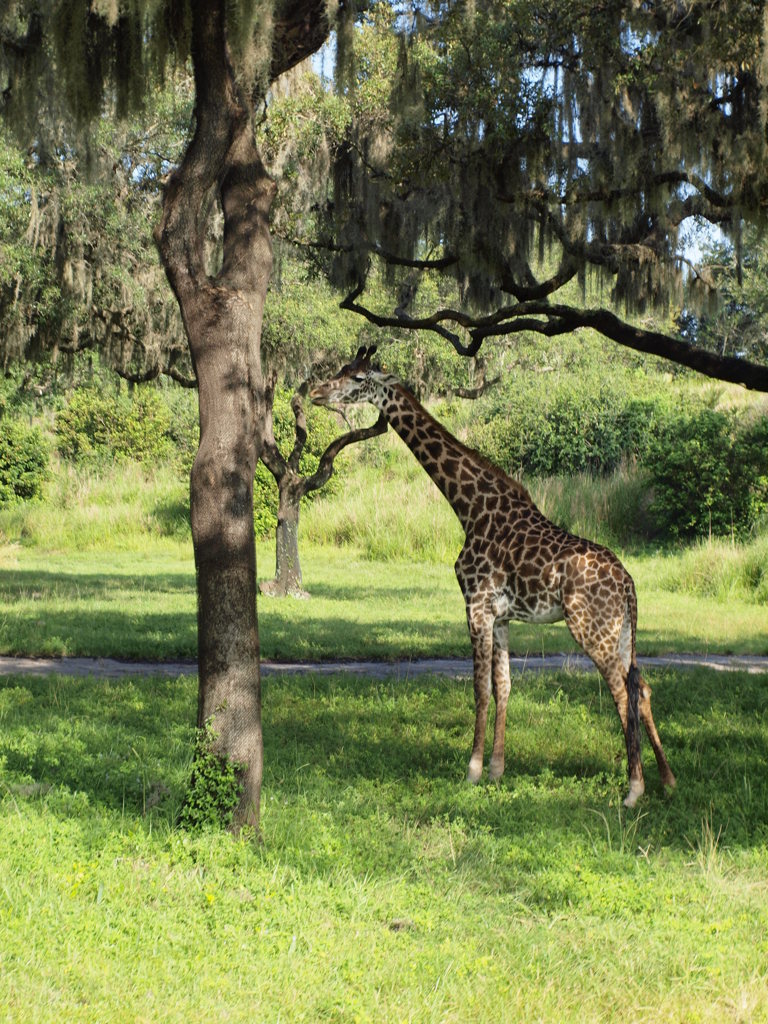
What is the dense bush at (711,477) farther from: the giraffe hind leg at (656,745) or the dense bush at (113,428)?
the giraffe hind leg at (656,745)

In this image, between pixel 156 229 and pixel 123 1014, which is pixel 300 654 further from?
pixel 123 1014

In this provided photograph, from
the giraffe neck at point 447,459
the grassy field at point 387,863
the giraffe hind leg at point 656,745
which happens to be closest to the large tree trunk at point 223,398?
the grassy field at point 387,863

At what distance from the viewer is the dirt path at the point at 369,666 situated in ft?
37.0

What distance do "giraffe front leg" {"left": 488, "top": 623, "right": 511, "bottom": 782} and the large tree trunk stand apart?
81.0 inches

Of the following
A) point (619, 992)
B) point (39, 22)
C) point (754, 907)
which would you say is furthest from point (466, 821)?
point (39, 22)

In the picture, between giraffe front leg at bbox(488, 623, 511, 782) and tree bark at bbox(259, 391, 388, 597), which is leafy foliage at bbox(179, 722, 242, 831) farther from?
tree bark at bbox(259, 391, 388, 597)

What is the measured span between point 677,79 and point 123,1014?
334 inches

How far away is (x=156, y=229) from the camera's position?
6.06m

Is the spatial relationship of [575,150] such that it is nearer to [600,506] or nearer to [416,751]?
[416,751]

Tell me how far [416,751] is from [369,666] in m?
4.24

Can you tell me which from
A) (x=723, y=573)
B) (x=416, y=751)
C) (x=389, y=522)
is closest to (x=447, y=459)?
(x=416, y=751)

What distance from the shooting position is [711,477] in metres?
22.9

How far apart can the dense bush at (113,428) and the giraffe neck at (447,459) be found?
2445 centimetres

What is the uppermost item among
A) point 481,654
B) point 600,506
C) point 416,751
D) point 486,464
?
point 486,464
